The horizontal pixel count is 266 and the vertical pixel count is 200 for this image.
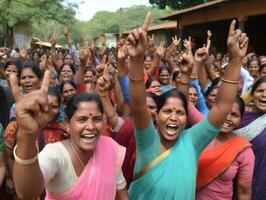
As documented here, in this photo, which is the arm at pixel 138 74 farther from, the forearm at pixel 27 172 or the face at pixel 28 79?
the face at pixel 28 79

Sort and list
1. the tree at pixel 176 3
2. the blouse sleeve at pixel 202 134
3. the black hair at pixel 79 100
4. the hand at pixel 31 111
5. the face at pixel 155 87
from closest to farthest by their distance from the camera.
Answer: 1. the hand at pixel 31 111
2. the black hair at pixel 79 100
3. the blouse sleeve at pixel 202 134
4. the face at pixel 155 87
5. the tree at pixel 176 3

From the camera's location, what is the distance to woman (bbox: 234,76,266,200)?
2.55 meters

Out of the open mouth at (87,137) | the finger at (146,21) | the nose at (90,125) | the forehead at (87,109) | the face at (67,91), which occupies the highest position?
the finger at (146,21)

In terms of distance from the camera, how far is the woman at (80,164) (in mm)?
1540

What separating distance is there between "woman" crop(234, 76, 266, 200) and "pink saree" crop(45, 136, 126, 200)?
1019 mm

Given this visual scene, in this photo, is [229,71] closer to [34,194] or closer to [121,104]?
[34,194]

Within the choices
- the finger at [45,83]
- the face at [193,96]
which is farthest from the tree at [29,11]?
the finger at [45,83]

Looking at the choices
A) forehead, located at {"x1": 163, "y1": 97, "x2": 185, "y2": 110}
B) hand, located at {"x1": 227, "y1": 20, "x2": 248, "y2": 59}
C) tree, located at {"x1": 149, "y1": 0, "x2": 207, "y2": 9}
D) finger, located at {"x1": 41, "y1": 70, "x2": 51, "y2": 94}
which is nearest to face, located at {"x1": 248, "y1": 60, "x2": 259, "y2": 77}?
hand, located at {"x1": 227, "y1": 20, "x2": 248, "y2": 59}

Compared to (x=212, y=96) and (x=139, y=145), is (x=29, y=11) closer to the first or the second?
(x=212, y=96)

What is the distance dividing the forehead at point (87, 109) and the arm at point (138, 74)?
0.61ft

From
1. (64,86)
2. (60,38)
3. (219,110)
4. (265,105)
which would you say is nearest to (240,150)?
(219,110)

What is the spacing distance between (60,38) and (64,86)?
7441 cm

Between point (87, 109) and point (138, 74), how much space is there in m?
0.30

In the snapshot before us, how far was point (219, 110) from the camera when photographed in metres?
2.13
